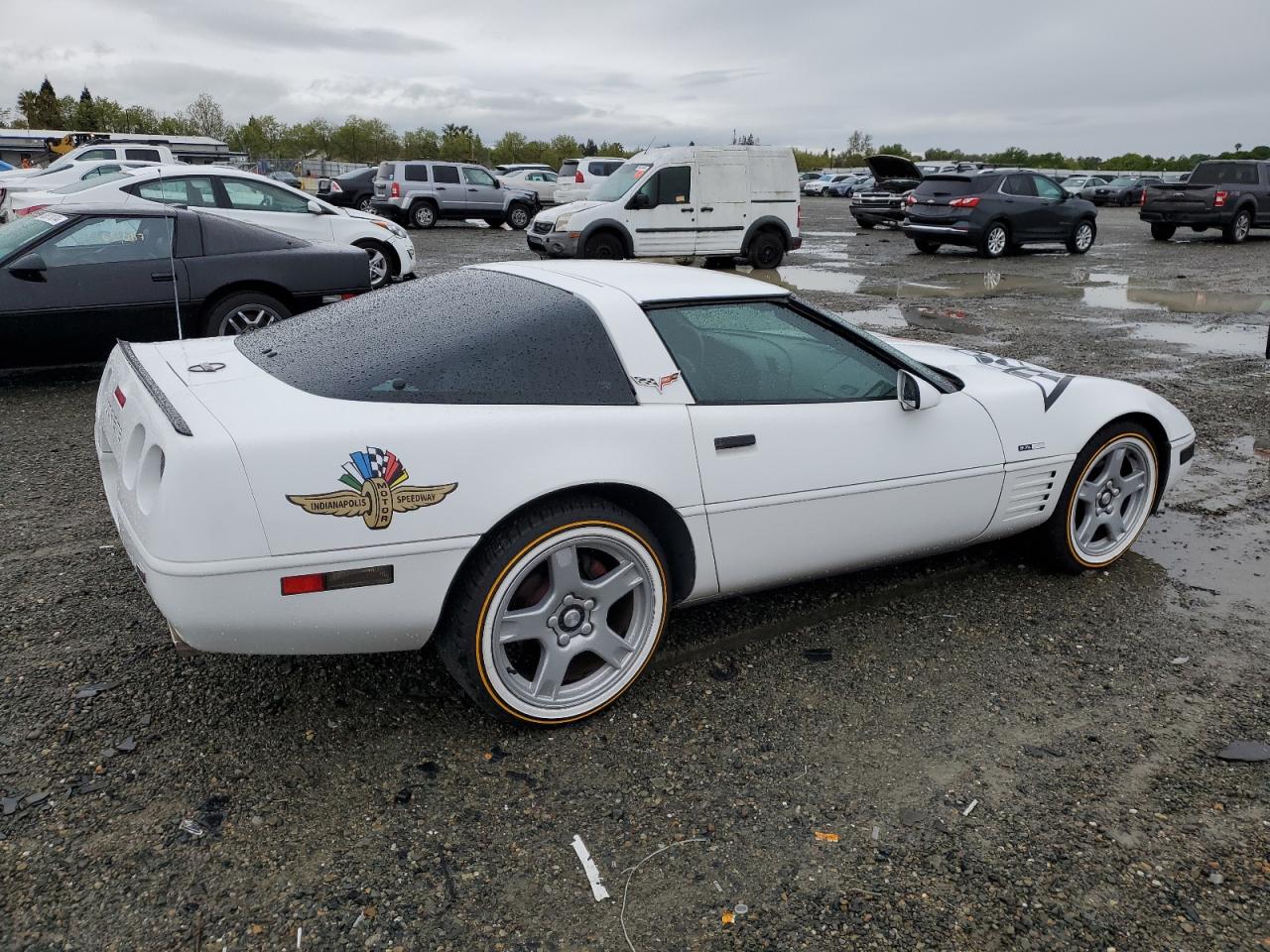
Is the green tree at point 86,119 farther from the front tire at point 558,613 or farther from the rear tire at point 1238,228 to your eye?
the front tire at point 558,613

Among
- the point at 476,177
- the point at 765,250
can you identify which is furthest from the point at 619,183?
the point at 476,177

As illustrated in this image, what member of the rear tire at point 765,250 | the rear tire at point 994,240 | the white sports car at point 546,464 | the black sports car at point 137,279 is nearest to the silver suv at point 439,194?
the rear tire at point 765,250

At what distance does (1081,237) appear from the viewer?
63.1ft

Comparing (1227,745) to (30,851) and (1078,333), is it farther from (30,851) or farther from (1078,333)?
(1078,333)

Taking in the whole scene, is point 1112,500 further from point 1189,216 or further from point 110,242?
point 1189,216

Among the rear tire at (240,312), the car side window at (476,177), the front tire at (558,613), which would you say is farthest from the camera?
the car side window at (476,177)

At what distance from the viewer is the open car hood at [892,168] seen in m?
23.8

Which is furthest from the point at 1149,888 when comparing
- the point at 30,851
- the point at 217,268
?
the point at 217,268

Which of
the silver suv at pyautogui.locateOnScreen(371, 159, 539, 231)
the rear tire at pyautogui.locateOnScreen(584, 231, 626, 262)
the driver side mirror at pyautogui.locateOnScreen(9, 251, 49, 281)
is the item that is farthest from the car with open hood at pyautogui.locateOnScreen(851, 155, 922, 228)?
the driver side mirror at pyautogui.locateOnScreen(9, 251, 49, 281)

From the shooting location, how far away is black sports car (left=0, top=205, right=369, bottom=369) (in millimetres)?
6586

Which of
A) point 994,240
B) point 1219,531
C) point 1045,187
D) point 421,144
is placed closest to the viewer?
point 1219,531

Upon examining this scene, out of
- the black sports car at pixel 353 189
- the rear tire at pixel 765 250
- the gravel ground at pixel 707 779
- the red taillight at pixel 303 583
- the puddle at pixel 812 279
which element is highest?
the black sports car at pixel 353 189

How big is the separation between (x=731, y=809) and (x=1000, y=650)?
139 cm

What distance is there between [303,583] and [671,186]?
45.8 feet
